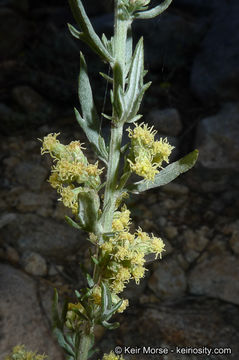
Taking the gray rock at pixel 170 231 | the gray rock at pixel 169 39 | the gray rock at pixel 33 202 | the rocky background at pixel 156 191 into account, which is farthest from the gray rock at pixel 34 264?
the gray rock at pixel 169 39

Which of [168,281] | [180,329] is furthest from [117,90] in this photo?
[168,281]

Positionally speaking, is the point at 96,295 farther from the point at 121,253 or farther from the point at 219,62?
the point at 219,62

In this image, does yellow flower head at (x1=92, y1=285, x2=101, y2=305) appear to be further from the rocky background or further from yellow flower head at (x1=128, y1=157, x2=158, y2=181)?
the rocky background

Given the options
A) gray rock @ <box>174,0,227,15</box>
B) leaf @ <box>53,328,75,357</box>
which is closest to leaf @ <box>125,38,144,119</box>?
leaf @ <box>53,328,75,357</box>

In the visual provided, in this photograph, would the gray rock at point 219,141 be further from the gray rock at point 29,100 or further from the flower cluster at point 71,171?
the flower cluster at point 71,171

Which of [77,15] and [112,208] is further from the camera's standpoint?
[112,208]

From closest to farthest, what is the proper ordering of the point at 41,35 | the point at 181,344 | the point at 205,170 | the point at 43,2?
the point at 181,344 < the point at 205,170 < the point at 41,35 < the point at 43,2

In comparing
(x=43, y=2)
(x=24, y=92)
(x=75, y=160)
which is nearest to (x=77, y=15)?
(x=75, y=160)

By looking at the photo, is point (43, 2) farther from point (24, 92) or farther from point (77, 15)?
point (77, 15)
